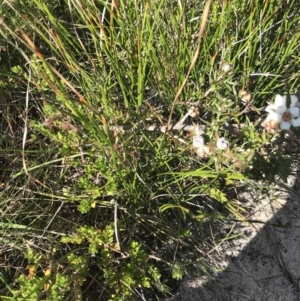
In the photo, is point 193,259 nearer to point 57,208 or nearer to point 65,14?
point 57,208

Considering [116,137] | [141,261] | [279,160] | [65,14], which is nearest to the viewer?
[279,160]

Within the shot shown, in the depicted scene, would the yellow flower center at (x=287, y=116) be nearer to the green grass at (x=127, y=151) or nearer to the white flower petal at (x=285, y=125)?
the white flower petal at (x=285, y=125)

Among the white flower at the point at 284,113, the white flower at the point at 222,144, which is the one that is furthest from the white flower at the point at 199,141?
the white flower at the point at 284,113

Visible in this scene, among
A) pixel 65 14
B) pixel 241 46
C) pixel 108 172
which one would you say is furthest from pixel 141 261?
pixel 65 14

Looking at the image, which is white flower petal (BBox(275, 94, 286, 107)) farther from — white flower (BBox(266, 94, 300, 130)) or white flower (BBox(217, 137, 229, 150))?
white flower (BBox(217, 137, 229, 150))

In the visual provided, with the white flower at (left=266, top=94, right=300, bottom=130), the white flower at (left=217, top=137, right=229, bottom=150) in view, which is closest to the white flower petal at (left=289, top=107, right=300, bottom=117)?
the white flower at (left=266, top=94, right=300, bottom=130)

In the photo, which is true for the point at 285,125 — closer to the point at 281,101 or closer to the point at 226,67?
the point at 281,101

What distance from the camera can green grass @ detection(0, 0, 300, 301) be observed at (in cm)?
119

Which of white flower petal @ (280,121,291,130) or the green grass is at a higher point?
white flower petal @ (280,121,291,130)

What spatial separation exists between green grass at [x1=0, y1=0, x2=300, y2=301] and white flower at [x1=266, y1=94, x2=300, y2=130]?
25 centimetres

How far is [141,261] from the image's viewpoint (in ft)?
4.08

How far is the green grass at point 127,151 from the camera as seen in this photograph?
1193 millimetres

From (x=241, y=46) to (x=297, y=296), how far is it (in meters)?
0.76

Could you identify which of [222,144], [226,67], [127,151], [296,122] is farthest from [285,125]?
[127,151]
